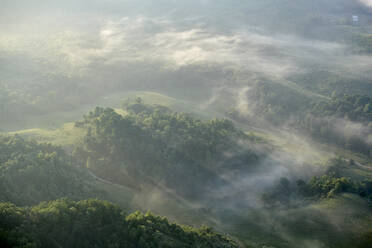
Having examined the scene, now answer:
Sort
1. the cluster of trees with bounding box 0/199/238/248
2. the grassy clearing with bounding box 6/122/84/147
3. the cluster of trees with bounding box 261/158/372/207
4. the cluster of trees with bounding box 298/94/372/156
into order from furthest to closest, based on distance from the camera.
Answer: the cluster of trees with bounding box 298/94/372/156 → the grassy clearing with bounding box 6/122/84/147 → the cluster of trees with bounding box 261/158/372/207 → the cluster of trees with bounding box 0/199/238/248

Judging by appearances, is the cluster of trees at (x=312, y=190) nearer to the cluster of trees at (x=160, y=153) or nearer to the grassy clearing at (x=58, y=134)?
the cluster of trees at (x=160, y=153)

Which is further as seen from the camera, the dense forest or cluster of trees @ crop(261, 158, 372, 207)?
cluster of trees @ crop(261, 158, 372, 207)

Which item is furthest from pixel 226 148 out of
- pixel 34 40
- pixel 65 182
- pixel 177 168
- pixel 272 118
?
pixel 34 40

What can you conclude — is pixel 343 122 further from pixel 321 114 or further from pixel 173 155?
pixel 173 155

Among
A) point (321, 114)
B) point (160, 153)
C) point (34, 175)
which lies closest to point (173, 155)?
point (160, 153)

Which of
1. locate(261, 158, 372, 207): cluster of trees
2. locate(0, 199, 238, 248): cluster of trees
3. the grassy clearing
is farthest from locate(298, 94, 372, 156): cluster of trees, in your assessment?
locate(0, 199, 238, 248): cluster of trees

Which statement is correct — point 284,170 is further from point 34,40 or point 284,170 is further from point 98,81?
point 34,40

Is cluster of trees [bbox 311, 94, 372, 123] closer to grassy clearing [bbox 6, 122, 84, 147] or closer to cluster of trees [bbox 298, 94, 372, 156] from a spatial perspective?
cluster of trees [bbox 298, 94, 372, 156]
